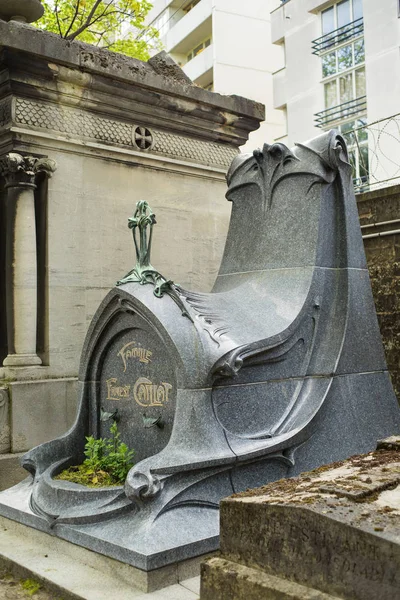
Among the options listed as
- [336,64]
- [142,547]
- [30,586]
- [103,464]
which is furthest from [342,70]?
[30,586]

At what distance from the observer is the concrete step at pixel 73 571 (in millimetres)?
3814

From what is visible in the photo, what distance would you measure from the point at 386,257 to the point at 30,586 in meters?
6.25

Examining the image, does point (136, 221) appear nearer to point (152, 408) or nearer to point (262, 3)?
point (152, 408)

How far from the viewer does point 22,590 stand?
161 inches

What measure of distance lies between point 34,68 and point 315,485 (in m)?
5.38

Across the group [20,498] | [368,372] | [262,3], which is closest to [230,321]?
[368,372]

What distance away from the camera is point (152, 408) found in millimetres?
5039

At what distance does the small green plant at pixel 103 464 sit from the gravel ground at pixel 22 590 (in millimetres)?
871

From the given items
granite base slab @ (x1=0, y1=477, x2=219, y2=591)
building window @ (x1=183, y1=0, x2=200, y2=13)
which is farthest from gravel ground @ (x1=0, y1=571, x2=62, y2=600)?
building window @ (x1=183, y1=0, x2=200, y2=13)

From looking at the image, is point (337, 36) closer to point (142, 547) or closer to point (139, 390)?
point (139, 390)

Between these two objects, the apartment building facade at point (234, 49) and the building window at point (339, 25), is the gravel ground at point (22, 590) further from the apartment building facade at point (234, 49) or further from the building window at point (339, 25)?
the apartment building facade at point (234, 49)

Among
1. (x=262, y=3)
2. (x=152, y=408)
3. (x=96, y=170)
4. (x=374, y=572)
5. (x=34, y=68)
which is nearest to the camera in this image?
(x=374, y=572)

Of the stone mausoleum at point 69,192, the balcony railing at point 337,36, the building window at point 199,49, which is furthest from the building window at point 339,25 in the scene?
the stone mausoleum at point 69,192

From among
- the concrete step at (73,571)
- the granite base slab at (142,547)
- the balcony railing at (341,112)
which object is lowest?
the concrete step at (73,571)
